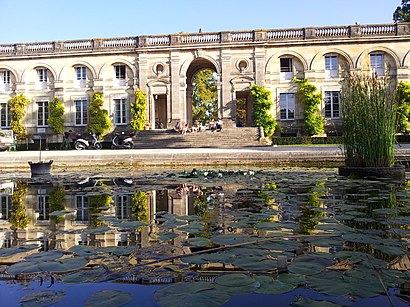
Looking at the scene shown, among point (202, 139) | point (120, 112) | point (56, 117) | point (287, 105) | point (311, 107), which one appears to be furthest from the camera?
point (120, 112)

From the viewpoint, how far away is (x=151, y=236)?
2.63 metres

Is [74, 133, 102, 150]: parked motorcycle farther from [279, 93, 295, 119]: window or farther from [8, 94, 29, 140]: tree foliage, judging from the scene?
[279, 93, 295, 119]: window

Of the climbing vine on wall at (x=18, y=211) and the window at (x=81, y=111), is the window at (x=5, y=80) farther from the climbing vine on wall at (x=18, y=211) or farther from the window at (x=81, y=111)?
the climbing vine on wall at (x=18, y=211)

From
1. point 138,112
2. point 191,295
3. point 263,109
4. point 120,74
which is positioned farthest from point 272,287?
point 120,74

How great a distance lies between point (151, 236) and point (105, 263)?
0.63 metres

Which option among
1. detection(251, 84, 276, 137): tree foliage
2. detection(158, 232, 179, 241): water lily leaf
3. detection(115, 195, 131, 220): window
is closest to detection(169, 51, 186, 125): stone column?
detection(251, 84, 276, 137): tree foliage

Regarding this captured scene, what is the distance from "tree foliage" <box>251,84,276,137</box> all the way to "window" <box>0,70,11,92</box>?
17.6 m

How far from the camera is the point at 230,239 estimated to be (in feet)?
8.02

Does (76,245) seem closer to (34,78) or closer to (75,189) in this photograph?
(75,189)

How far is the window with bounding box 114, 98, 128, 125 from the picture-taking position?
24953 millimetres

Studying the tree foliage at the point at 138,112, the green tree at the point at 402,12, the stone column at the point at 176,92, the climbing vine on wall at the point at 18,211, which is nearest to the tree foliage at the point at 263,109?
the stone column at the point at 176,92

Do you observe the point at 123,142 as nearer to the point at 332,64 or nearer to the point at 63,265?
the point at 332,64

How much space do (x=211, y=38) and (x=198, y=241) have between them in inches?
915

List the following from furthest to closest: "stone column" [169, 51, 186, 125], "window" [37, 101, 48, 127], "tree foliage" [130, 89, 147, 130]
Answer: "window" [37, 101, 48, 127] → "stone column" [169, 51, 186, 125] → "tree foliage" [130, 89, 147, 130]
